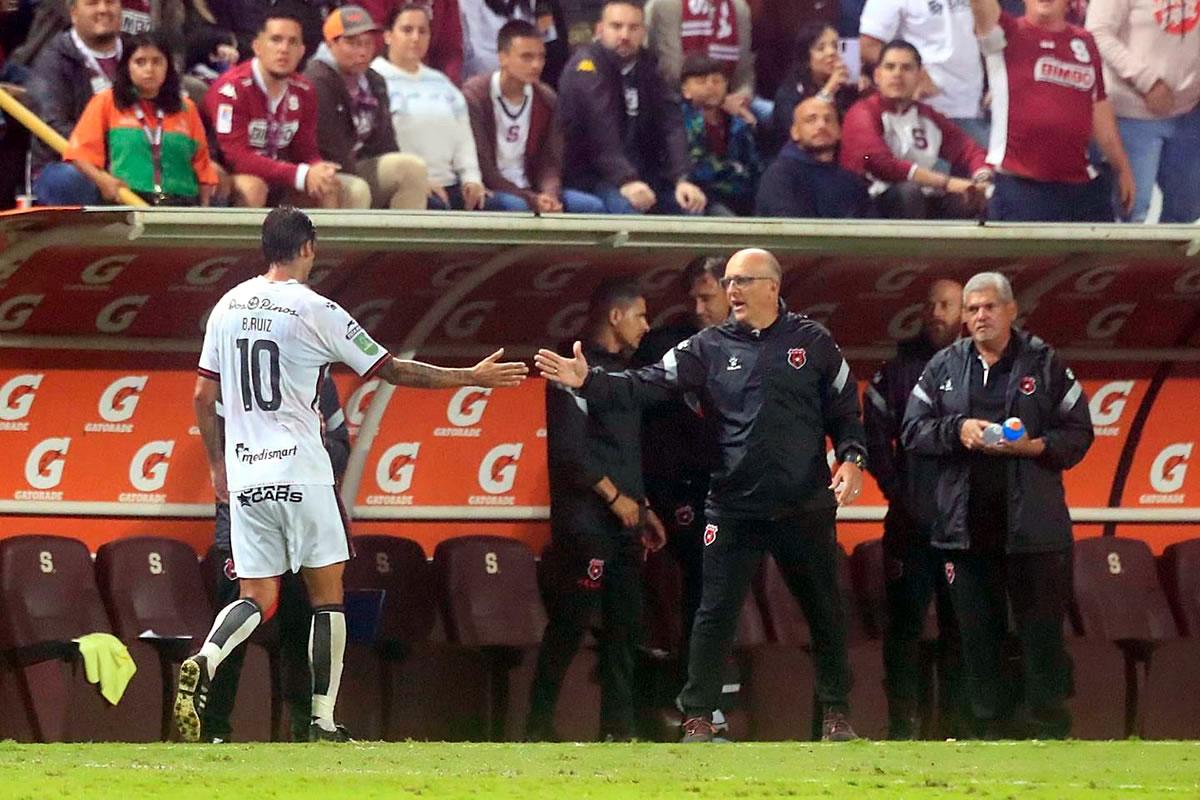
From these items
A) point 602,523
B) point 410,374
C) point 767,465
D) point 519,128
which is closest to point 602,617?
point 602,523

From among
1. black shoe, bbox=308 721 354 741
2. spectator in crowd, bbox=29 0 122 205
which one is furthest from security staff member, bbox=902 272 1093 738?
spectator in crowd, bbox=29 0 122 205

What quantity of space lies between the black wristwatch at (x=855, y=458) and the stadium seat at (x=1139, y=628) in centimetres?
265

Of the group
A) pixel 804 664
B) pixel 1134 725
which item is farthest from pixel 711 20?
pixel 1134 725

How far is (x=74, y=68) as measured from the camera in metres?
Result: 8.98

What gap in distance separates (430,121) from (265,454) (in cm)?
276

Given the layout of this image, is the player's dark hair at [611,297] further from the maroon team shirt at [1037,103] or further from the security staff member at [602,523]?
the maroon team shirt at [1037,103]

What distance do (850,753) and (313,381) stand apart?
2125 millimetres

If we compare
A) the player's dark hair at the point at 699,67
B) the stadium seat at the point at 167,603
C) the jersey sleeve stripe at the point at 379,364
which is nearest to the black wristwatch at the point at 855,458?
the jersey sleeve stripe at the point at 379,364

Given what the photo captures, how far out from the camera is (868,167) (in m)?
10.2

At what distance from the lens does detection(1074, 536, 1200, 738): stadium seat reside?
10141mm

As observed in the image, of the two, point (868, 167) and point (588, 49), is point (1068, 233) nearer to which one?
point (868, 167)

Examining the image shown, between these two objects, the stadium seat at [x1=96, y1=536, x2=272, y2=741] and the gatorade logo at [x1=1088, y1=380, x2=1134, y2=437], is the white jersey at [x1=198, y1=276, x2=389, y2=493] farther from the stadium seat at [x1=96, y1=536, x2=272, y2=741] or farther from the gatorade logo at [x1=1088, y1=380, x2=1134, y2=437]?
the gatorade logo at [x1=1088, y1=380, x2=1134, y2=437]

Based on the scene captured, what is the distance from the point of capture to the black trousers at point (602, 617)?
8703 mm

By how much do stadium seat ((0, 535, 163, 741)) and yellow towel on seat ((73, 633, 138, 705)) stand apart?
17 centimetres
